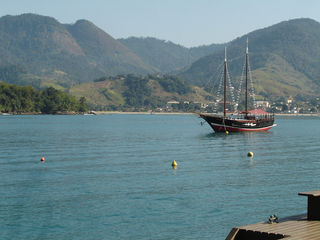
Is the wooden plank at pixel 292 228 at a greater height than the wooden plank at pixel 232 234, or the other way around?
the wooden plank at pixel 292 228

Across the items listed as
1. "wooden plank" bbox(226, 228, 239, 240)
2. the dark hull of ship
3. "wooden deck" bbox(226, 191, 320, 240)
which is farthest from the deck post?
the dark hull of ship

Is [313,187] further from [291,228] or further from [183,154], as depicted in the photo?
[183,154]

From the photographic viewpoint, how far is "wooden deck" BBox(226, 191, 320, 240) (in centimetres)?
2166

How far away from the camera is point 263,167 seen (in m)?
64.6

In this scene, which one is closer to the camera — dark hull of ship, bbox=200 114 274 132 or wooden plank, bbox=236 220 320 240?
wooden plank, bbox=236 220 320 240

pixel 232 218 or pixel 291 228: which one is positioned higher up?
pixel 291 228

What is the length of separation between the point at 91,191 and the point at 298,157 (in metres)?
42.6

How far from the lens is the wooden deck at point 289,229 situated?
21.7 metres

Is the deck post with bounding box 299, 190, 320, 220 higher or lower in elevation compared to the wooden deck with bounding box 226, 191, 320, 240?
higher

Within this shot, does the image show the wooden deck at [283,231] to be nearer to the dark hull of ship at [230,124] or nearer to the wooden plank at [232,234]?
the wooden plank at [232,234]

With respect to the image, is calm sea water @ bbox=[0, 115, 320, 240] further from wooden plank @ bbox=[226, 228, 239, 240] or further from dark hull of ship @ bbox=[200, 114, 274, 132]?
dark hull of ship @ bbox=[200, 114, 274, 132]

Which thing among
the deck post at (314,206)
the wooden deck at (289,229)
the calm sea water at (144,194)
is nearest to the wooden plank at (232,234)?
the wooden deck at (289,229)

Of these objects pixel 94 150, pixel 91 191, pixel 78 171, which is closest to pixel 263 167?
pixel 78 171

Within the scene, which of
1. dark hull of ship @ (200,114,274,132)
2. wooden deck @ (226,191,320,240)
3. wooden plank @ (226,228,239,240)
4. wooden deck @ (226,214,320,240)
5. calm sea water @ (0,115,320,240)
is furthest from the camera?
dark hull of ship @ (200,114,274,132)
